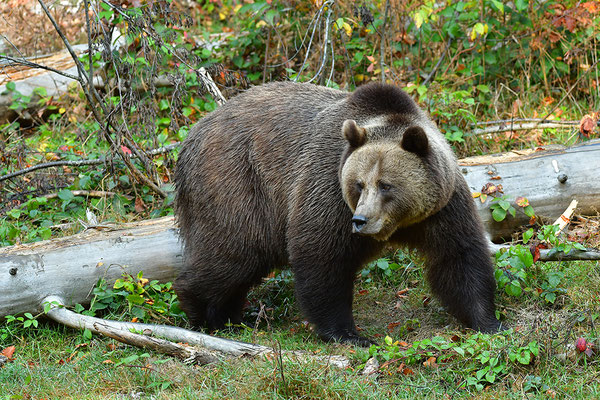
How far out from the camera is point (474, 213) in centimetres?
585

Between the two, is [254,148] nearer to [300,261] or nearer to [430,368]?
[300,261]

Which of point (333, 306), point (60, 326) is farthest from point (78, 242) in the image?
point (333, 306)

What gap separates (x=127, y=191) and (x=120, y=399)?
4.00 meters

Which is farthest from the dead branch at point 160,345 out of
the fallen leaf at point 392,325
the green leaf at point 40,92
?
the green leaf at point 40,92

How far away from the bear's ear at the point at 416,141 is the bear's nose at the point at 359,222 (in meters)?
0.65

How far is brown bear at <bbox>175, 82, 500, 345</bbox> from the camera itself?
5395mm

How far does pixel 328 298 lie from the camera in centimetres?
593

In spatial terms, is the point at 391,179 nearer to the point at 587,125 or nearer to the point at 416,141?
the point at 416,141

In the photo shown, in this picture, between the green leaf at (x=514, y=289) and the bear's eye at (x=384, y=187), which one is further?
the green leaf at (x=514, y=289)

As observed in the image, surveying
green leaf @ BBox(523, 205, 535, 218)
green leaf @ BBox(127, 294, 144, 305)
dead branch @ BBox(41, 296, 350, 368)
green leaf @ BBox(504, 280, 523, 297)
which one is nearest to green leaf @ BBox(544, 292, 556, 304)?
green leaf @ BBox(504, 280, 523, 297)

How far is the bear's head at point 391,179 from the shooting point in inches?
206

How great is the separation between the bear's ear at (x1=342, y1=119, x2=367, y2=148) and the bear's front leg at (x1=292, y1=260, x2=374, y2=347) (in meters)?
1.02

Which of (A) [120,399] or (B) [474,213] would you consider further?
(B) [474,213]

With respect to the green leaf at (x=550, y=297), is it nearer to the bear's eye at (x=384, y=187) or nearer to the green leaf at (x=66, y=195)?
the bear's eye at (x=384, y=187)
